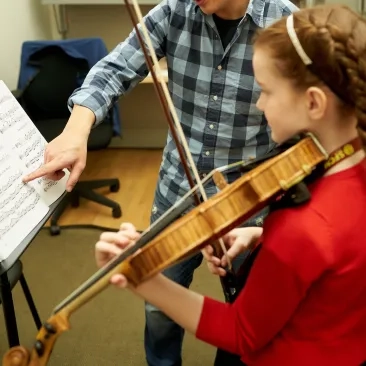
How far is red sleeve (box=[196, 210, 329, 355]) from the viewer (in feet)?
2.65

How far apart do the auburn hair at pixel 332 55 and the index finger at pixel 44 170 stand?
22.4 inches

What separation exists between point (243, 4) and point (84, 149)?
480mm

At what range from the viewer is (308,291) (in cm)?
86

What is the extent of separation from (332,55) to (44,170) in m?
0.68

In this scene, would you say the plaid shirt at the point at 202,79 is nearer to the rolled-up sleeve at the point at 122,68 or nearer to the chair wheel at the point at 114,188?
the rolled-up sleeve at the point at 122,68

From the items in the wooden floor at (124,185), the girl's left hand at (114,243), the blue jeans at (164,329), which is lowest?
the wooden floor at (124,185)

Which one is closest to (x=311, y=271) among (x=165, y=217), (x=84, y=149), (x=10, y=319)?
(x=165, y=217)

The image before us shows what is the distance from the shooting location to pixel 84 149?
125cm

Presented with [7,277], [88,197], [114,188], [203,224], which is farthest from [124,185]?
[203,224]

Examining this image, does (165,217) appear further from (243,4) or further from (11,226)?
(243,4)

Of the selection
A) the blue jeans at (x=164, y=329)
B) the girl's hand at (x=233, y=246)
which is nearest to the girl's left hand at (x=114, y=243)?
the girl's hand at (x=233, y=246)

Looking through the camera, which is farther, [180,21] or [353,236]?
[180,21]

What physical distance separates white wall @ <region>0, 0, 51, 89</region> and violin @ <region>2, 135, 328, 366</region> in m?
2.32

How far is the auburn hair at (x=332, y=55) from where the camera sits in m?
0.80
